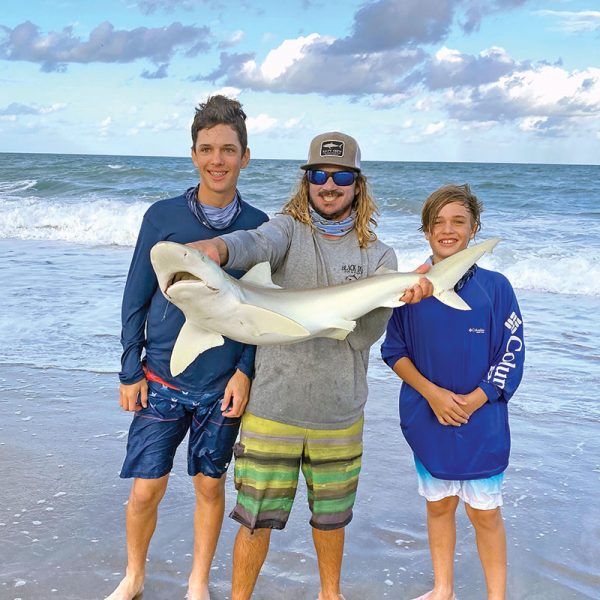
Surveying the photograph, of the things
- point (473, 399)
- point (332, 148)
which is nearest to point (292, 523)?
point (473, 399)

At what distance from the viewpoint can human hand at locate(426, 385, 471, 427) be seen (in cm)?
322

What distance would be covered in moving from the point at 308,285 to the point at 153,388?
2.89ft

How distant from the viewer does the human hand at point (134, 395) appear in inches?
129

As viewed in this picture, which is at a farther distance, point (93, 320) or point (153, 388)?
point (93, 320)

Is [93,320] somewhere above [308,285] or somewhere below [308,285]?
below

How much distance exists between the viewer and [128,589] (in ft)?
11.1

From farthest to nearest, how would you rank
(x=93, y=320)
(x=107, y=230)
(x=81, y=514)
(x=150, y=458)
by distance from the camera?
(x=107, y=230), (x=93, y=320), (x=81, y=514), (x=150, y=458)

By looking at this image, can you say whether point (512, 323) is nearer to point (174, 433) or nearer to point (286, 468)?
point (286, 468)

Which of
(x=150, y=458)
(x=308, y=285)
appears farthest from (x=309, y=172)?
(x=150, y=458)

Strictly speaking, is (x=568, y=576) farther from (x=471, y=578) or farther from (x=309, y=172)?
(x=309, y=172)

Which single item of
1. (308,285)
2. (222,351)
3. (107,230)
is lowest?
(107,230)

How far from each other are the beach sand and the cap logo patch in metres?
2.12

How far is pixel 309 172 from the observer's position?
3.12 m

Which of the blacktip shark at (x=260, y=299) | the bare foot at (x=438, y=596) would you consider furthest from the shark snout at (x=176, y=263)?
the bare foot at (x=438, y=596)
